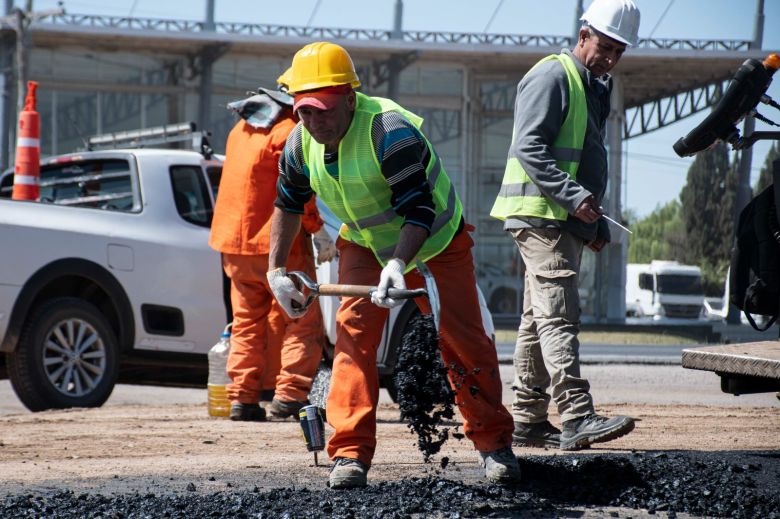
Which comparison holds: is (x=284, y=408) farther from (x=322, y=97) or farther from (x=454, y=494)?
(x=322, y=97)

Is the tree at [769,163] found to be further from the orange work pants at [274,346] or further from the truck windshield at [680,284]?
the truck windshield at [680,284]

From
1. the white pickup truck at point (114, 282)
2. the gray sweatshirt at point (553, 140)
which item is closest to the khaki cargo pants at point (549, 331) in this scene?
the gray sweatshirt at point (553, 140)

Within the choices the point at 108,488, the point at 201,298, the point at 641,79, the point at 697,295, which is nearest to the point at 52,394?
the point at 201,298

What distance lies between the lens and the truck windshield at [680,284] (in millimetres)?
44219

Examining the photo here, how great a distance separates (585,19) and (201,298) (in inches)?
158

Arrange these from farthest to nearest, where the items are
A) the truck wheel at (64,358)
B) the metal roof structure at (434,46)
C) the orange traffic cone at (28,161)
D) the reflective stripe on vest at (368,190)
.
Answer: the metal roof structure at (434,46) → the orange traffic cone at (28,161) → the truck wheel at (64,358) → the reflective stripe on vest at (368,190)

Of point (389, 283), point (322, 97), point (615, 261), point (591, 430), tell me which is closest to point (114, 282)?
point (591, 430)

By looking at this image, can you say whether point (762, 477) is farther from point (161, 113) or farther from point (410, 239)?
point (161, 113)

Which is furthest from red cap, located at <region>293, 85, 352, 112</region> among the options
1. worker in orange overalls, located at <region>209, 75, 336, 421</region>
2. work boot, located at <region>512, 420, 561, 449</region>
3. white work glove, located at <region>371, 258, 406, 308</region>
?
worker in orange overalls, located at <region>209, 75, 336, 421</region>

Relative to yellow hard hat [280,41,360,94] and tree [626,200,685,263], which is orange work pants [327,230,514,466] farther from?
tree [626,200,685,263]

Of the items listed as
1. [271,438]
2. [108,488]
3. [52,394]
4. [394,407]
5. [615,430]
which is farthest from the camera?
[394,407]

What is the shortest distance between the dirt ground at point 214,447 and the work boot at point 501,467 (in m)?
0.11

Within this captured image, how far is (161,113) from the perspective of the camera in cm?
3800

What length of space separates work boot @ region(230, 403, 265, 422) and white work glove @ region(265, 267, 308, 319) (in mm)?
2771
